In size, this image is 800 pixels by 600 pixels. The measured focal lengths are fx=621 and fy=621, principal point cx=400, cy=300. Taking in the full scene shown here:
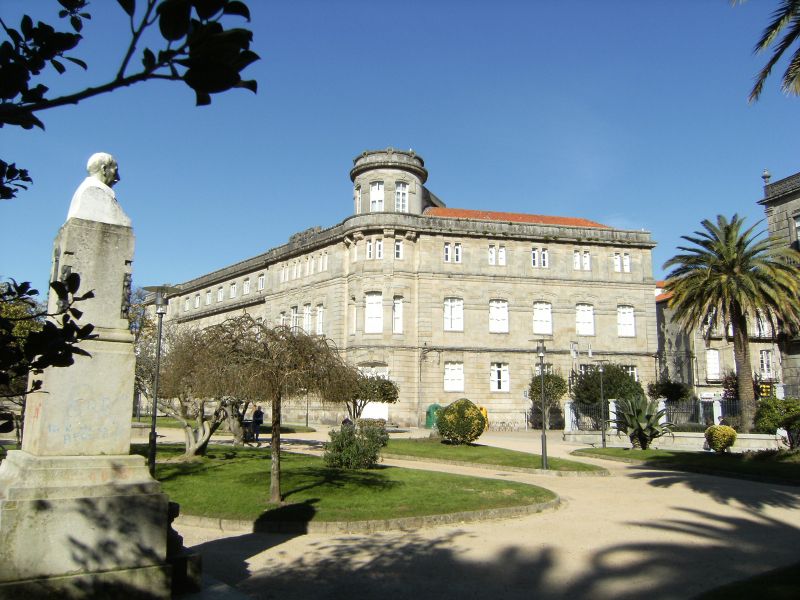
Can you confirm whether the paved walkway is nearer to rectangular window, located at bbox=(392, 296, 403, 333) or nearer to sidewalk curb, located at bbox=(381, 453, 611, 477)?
sidewalk curb, located at bbox=(381, 453, 611, 477)

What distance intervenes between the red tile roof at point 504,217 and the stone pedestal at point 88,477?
35292 mm

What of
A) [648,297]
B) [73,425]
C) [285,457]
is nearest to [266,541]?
[73,425]

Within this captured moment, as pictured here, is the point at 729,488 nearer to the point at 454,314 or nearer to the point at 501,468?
the point at 501,468

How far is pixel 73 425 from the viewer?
5.31 metres

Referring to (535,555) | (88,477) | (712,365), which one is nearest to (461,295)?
(712,365)

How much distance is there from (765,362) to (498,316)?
2067 centimetres

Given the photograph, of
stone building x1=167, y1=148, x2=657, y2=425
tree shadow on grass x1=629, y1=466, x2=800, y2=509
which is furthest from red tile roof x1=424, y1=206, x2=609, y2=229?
tree shadow on grass x1=629, y1=466, x2=800, y2=509

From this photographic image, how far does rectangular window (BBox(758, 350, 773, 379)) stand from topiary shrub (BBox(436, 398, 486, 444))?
29516mm

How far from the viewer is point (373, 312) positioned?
3712 cm

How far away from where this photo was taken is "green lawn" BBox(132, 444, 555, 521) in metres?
10.3

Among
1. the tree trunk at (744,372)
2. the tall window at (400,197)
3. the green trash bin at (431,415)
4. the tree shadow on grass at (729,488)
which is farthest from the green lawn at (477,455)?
the tall window at (400,197)

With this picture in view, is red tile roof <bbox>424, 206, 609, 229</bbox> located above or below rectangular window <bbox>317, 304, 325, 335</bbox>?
above

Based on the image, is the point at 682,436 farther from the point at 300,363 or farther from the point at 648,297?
the point at 300,363

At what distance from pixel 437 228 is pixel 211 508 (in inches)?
1164
